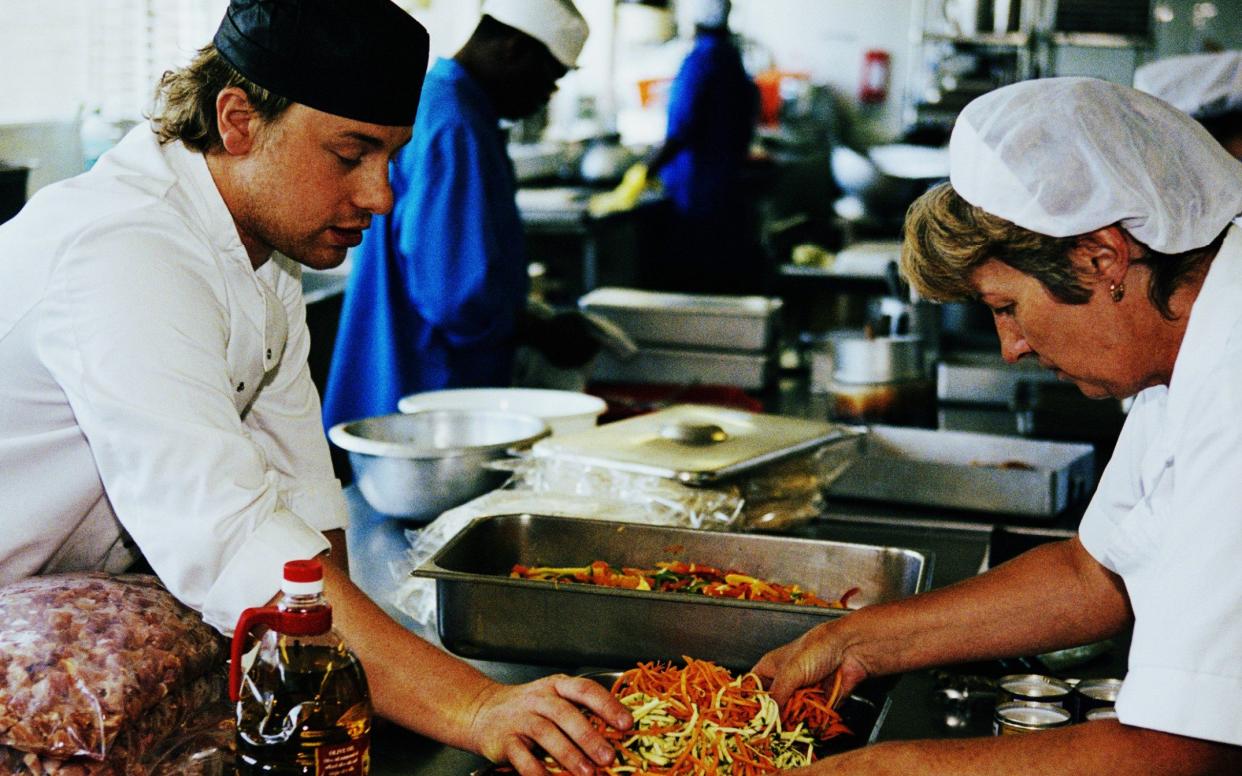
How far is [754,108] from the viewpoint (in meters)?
7.23

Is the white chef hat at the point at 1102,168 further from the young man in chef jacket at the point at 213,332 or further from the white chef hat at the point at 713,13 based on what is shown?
the white chef hat at the point at 713,13

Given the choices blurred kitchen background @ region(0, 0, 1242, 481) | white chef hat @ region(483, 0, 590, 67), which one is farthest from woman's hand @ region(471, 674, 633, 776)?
white chef hat @ region(483, 0, 590, 67)

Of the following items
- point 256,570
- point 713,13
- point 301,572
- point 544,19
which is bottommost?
point 256,570

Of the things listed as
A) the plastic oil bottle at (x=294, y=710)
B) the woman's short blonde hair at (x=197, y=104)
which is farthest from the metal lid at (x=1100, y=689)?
the woman's short blonde hair at (x=197, y=104)

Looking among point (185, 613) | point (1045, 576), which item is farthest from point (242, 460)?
point (1045, 576)

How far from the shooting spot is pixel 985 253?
1459 millimetres

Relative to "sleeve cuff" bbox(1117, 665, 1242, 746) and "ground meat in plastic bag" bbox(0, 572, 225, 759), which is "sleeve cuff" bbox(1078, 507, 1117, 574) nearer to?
"sleeve cuff" bbox(1117, 665, 1242, 746)

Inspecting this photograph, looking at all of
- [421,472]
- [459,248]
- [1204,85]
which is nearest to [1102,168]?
[421,472]

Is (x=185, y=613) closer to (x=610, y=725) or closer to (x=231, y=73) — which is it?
(x=610, y=725)

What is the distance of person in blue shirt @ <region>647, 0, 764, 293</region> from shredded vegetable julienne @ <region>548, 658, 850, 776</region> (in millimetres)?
5609

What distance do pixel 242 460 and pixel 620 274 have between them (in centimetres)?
581

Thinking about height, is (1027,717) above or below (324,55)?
below

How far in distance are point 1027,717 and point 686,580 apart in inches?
22.6

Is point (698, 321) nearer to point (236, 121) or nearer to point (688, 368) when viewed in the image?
point (688, 368)
